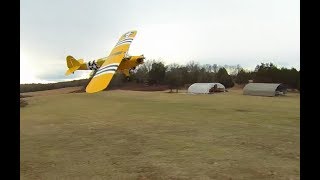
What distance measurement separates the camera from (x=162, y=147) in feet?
76.8

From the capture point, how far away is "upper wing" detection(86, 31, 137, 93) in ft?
41.3

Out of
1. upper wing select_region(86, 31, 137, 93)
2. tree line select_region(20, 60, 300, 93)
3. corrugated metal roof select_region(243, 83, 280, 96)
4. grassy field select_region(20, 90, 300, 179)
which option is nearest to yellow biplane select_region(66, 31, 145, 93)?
upper wing select_region(86, 31, 137, 93)

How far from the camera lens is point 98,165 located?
19.1 meters

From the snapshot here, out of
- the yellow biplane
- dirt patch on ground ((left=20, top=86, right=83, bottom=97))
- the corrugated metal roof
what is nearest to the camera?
the yellow biplane

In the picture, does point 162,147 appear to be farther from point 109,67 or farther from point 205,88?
point 205,88

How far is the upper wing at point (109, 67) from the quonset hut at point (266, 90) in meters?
46.0

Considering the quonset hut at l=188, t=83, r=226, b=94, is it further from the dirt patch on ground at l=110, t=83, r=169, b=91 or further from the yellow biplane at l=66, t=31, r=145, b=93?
the yellow biplane at l=66, t=31, r=145, b=93

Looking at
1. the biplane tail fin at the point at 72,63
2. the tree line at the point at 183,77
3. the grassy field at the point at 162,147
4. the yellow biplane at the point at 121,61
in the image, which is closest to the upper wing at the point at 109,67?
the yellow biplane at the point at 121,61

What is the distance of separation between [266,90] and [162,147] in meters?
50.8

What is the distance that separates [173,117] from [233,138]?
13922 mm

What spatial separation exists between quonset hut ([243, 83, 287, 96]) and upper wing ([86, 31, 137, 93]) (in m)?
46.0
